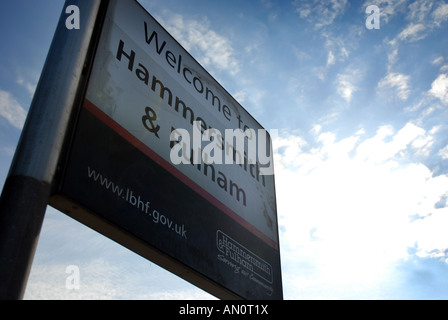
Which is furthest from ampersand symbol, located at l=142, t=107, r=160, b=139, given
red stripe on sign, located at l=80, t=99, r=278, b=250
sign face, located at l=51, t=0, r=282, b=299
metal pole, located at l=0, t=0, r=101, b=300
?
metal pole, located at l=0, t=0, r=101, b=300

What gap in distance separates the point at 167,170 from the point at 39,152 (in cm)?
140

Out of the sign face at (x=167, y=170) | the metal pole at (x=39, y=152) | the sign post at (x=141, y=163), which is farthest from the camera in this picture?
the sign face at (x=167, y=170)

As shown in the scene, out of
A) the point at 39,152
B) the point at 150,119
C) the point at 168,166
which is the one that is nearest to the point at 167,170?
the point at 168,166

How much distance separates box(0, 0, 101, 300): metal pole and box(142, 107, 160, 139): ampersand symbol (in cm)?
75

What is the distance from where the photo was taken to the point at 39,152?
259 centimetres

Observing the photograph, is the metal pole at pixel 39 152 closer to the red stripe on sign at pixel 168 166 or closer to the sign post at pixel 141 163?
the sign post at pixel 141 163

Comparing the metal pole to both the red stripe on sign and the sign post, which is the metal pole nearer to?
the sign post

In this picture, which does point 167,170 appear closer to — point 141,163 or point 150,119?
point 141,163

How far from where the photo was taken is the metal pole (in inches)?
84.7

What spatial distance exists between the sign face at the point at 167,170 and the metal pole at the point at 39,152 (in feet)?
0.69

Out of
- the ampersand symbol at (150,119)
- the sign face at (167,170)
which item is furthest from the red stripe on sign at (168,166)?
the ampersand symbol at (150,119)

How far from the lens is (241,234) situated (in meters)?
4.56

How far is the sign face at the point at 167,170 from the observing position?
3.10 metres
